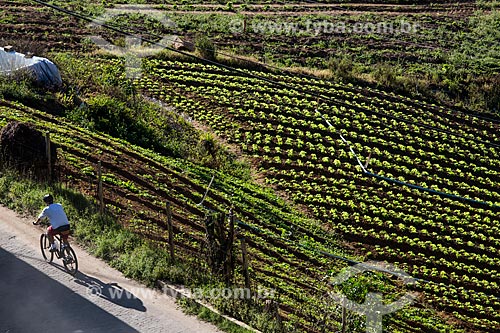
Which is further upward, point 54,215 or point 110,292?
point 54,215

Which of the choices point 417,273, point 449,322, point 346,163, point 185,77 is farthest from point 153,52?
point 449,322

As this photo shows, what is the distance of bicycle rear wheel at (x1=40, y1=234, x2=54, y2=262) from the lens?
15.1 m

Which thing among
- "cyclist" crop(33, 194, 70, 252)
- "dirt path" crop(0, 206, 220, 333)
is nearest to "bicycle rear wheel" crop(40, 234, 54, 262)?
"dirt path" crop(0, 206, 220, 333)

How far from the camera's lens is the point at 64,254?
575 inches

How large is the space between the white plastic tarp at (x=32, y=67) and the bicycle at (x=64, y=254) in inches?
599

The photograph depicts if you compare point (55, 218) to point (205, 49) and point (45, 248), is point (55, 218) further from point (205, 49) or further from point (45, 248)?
point (205, 49)

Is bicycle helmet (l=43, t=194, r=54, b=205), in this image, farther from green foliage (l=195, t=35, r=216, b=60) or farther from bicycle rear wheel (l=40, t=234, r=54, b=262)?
green foliage (l=195, t=35, r=216, b=60)

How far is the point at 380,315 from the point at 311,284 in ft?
6.66

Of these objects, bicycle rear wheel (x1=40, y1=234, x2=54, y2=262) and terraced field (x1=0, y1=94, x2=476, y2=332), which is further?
terraced field (x1=0, y1=94, x2=476, y2=332)

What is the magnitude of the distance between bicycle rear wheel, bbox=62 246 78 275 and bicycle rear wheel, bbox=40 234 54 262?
0.44 m

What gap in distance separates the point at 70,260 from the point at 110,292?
1.16m

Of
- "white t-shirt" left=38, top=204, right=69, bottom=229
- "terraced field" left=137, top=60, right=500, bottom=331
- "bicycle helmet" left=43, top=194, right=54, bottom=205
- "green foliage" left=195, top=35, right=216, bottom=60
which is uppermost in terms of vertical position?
"bicycle helmet" left=43, top=194, right=54, bottom=205

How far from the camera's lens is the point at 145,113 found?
29.9 meters

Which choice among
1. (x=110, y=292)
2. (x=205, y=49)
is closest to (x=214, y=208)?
(x=110, y=292)
